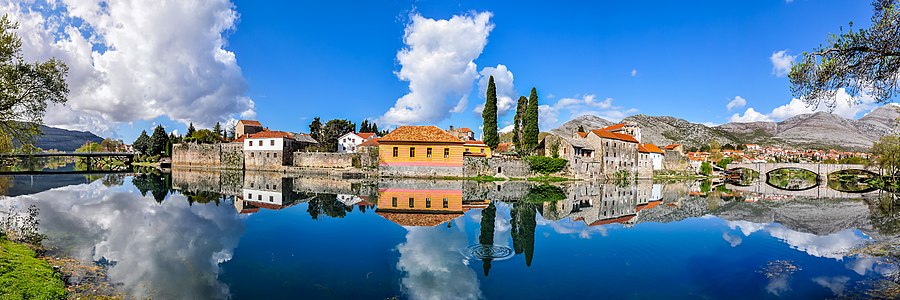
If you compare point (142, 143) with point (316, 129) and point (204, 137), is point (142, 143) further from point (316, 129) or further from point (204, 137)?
point (316, 129)

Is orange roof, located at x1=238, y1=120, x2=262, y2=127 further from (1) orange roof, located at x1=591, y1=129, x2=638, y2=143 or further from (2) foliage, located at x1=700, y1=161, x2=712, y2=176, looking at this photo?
(2) foliage, located at x1=700, y1=161, x2=712, y2=176

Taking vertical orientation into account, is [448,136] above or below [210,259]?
above

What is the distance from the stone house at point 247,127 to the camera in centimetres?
7500

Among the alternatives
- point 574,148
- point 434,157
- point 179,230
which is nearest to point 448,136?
point 434,157

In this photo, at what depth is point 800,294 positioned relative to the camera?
8.27 m

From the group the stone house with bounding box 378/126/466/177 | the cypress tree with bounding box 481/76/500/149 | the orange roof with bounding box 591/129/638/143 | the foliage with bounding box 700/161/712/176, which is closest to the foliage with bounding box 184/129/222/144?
the stone house with bounding box 378/126/466/177

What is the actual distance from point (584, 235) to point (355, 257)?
25.5 ft

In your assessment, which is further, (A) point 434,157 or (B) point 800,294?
(A) point 434,157

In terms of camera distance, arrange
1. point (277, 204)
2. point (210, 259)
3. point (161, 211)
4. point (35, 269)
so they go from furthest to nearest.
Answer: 1. point (277, 204)
2. point (161, 211)
3. point (210, 259)
4. point (35, 269)

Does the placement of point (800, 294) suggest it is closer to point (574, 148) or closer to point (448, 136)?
point (448, 136)

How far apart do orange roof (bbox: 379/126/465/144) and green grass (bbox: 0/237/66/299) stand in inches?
1238

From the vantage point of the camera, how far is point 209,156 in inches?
2206

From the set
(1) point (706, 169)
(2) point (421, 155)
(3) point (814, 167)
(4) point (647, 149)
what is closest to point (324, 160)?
(2) point (421, 155)

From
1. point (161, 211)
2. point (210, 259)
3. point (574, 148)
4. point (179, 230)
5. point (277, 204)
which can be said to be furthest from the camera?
point (574, 148)
